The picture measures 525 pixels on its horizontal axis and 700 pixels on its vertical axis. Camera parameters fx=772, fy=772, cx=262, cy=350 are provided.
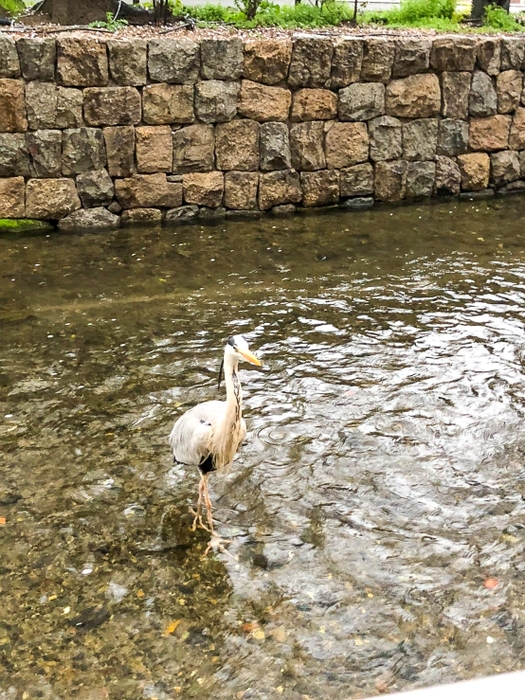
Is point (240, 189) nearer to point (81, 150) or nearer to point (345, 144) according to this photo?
point (345, 144)

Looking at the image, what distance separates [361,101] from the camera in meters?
8.95

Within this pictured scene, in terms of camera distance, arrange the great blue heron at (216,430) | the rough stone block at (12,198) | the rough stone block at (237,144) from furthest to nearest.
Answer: the rough stone block at (237,144) → the rough stone block at (12,198) → the great blue heron at (216,430)

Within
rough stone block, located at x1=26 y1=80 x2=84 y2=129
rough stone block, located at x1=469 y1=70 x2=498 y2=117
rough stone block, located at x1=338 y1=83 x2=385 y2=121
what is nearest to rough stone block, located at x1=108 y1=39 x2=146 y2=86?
rough stone block, located at x1=26 y1=80 x2=84 y2=129

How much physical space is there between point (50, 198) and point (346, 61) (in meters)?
3.65

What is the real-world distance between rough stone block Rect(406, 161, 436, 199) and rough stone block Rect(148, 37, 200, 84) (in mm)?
2907

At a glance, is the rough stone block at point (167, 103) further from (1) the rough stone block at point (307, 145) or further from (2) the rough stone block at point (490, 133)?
(2) the rough stone block at point (490, 133)

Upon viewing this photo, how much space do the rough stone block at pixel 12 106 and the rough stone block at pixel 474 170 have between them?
520cm

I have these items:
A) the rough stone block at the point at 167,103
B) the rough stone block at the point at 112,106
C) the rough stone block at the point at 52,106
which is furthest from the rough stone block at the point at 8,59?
the rough stone block at the point at 167,103

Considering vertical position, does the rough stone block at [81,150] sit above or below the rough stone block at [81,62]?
below

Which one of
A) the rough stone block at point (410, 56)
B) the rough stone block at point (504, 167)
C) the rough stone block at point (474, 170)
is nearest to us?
the rough stone block at point (410, 56)

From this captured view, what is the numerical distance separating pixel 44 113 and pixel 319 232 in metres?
3.12

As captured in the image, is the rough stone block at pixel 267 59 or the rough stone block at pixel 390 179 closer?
the rough stone block at pixel 267 59

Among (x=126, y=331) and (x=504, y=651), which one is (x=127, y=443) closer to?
(x=126, y=331)

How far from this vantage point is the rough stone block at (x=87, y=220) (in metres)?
8.34
